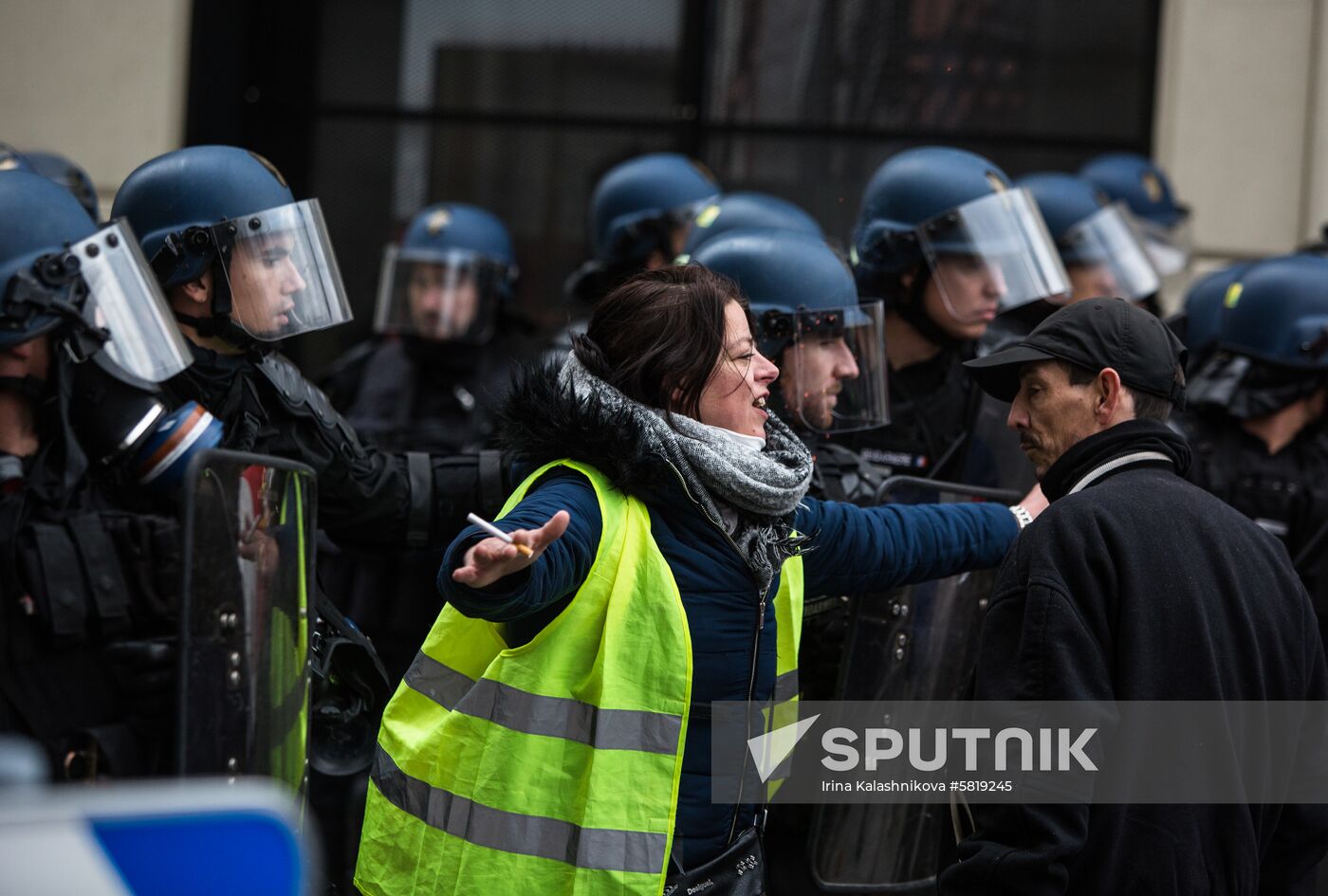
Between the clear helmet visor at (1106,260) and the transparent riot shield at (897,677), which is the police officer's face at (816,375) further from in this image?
the clear helmet visor at (1106,260)

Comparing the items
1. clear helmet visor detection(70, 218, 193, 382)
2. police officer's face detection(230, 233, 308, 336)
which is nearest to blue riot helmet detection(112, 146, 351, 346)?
police officer's face detection(230, 233, 308, 336)

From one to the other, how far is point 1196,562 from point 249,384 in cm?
176

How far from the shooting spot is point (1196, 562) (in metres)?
2.39

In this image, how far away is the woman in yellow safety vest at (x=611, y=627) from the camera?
2275 mm

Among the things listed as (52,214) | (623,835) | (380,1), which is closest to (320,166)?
(380,1)

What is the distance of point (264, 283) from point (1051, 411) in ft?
5.00

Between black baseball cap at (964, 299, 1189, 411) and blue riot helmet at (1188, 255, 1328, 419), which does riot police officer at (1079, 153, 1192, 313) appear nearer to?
blue riot helmet at (1188, 255, 1328, 419)

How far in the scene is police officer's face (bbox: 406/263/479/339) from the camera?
596cm

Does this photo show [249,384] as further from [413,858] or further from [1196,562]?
[1196,562]

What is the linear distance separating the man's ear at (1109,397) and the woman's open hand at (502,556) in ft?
3.34

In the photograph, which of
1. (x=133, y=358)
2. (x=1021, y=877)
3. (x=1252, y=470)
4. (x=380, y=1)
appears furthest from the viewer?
(x=380, y=1)

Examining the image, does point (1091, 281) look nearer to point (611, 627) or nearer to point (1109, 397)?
point (1109, 397)

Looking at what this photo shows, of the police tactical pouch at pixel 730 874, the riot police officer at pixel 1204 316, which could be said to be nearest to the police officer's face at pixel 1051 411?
the police tactical pouch at pixel 730 874

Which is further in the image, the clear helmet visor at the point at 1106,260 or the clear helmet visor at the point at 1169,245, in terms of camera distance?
the clear helmet visor at the point at 1169,245
